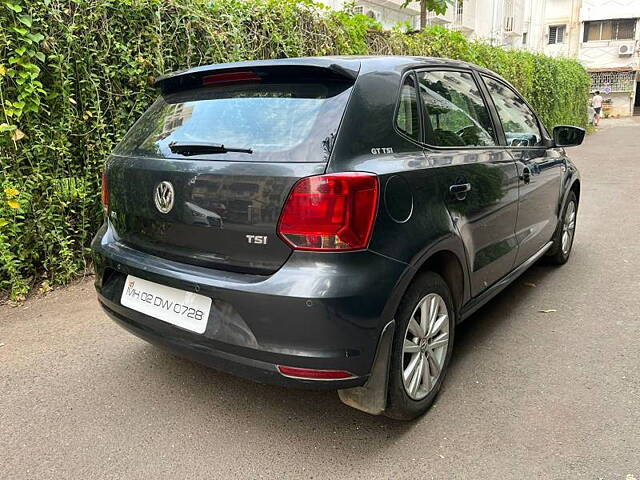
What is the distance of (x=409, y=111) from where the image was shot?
2492 mm

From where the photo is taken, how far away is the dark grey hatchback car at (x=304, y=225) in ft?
6.58

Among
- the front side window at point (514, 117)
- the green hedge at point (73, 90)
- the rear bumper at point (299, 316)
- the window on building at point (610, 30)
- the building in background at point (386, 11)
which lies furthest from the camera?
the window on building at point (610, 30)

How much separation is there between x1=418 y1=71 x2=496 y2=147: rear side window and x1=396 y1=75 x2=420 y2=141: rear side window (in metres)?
0.08

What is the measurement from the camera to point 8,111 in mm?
3639

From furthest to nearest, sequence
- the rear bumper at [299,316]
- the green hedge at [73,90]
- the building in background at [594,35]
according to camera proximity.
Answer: the building in background at [594,35]
the green hedge at [73,90]
the rear bumper at [299,316]

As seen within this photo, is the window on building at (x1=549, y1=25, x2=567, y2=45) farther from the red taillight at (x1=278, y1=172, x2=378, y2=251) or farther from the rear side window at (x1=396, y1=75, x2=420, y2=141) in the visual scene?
the red taillight at (x1=278, y1=172, x2=378, y2=251)

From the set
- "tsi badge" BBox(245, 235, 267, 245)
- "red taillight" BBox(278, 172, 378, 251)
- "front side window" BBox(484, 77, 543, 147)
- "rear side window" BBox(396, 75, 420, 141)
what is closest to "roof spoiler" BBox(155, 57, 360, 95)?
"rear side window" BBox(396, 75, 420, 141)

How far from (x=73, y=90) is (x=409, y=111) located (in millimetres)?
2927

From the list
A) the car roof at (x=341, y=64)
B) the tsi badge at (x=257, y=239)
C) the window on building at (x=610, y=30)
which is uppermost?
the window on building at (x=610, y=30)

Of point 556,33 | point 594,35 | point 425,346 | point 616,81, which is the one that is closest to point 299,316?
point 425,346

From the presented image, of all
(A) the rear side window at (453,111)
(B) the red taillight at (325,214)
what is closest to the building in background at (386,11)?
(A) the rear side window at (453,111)

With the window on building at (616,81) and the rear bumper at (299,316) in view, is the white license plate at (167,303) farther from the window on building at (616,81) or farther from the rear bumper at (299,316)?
the window on building at (616,81)

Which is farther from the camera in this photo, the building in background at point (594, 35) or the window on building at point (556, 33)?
the window on building at point (556, 33)

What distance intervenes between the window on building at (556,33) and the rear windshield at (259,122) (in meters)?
43.8
